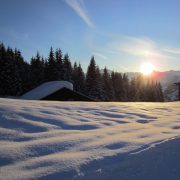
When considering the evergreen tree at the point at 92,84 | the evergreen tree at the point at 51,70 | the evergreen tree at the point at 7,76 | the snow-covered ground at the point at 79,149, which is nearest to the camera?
the snow-covered ground at the point at 79,149

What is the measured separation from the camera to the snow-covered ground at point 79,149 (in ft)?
8.04

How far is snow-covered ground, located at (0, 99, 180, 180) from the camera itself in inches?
96.5

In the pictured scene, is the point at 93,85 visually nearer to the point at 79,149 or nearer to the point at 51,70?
the point at 51,70

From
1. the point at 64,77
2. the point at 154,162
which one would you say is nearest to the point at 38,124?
the point at 154,162

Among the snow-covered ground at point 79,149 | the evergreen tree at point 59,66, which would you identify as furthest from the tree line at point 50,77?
the snow-covered ground at point 79,149

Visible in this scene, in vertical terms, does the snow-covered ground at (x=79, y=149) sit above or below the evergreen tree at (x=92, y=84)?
below

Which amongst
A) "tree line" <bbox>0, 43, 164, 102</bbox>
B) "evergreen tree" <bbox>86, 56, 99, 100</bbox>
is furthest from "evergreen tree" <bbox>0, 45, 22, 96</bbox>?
"evergreen tree" <bbox>86, 56, 99, 100</bbox>

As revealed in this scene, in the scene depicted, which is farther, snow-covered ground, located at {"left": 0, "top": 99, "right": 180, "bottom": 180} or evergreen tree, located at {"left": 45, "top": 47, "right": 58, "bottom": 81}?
evergreen tree, located at {"left": 45, "top": 47, "right": 58, "bottom": 81}

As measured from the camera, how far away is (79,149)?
119 inches

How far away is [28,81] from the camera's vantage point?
1874 inches

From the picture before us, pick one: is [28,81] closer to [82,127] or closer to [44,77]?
[44,77]

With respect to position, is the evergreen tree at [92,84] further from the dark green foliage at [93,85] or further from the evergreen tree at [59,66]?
the evergreen tree at [59,66]

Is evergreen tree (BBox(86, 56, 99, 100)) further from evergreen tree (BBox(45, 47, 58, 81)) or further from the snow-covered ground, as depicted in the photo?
the snow-covered ground

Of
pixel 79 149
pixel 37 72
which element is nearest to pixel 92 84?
pixel 37 72
